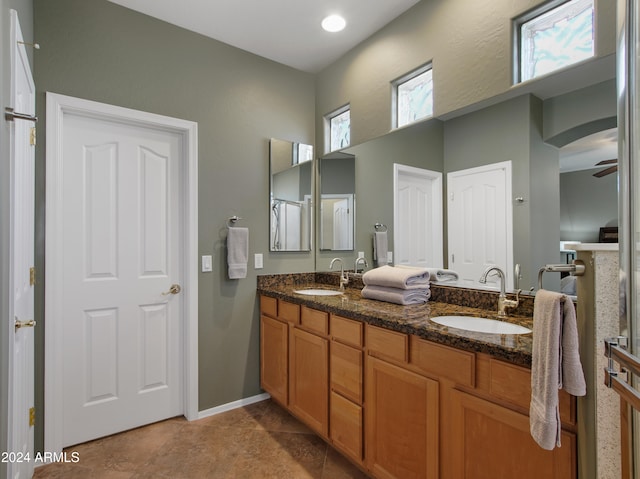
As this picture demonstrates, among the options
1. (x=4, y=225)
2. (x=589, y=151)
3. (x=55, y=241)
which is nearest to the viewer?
(x=4, y=225)

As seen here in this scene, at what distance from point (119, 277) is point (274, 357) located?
1.22m

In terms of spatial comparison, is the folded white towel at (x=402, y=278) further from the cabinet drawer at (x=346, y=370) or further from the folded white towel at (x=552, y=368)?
the folded white towel at (x=552, y=368)

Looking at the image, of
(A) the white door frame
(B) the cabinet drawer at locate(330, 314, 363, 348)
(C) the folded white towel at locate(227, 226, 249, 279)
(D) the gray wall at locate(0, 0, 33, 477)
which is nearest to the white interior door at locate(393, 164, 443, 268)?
(B) the cabinet drawer at locate(330, 314, 363, 348)

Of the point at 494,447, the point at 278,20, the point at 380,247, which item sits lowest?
the point at 494,447

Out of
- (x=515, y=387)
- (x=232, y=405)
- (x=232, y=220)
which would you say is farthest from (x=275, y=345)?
(x=515, y=387)

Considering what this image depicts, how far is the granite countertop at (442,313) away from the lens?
117cm

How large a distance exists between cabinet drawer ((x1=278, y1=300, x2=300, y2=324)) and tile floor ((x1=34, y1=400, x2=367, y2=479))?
0.75 meters

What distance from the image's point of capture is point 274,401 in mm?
2734

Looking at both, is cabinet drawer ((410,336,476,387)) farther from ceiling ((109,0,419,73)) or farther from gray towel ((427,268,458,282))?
ceiling ((109,0,419,73))

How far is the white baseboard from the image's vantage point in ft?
8.13

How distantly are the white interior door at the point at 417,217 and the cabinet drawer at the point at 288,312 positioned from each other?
A: 0.78 m

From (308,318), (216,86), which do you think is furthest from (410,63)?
(308,318)

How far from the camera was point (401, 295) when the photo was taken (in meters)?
1.89

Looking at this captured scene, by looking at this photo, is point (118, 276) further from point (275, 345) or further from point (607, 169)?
point (607, 169)
